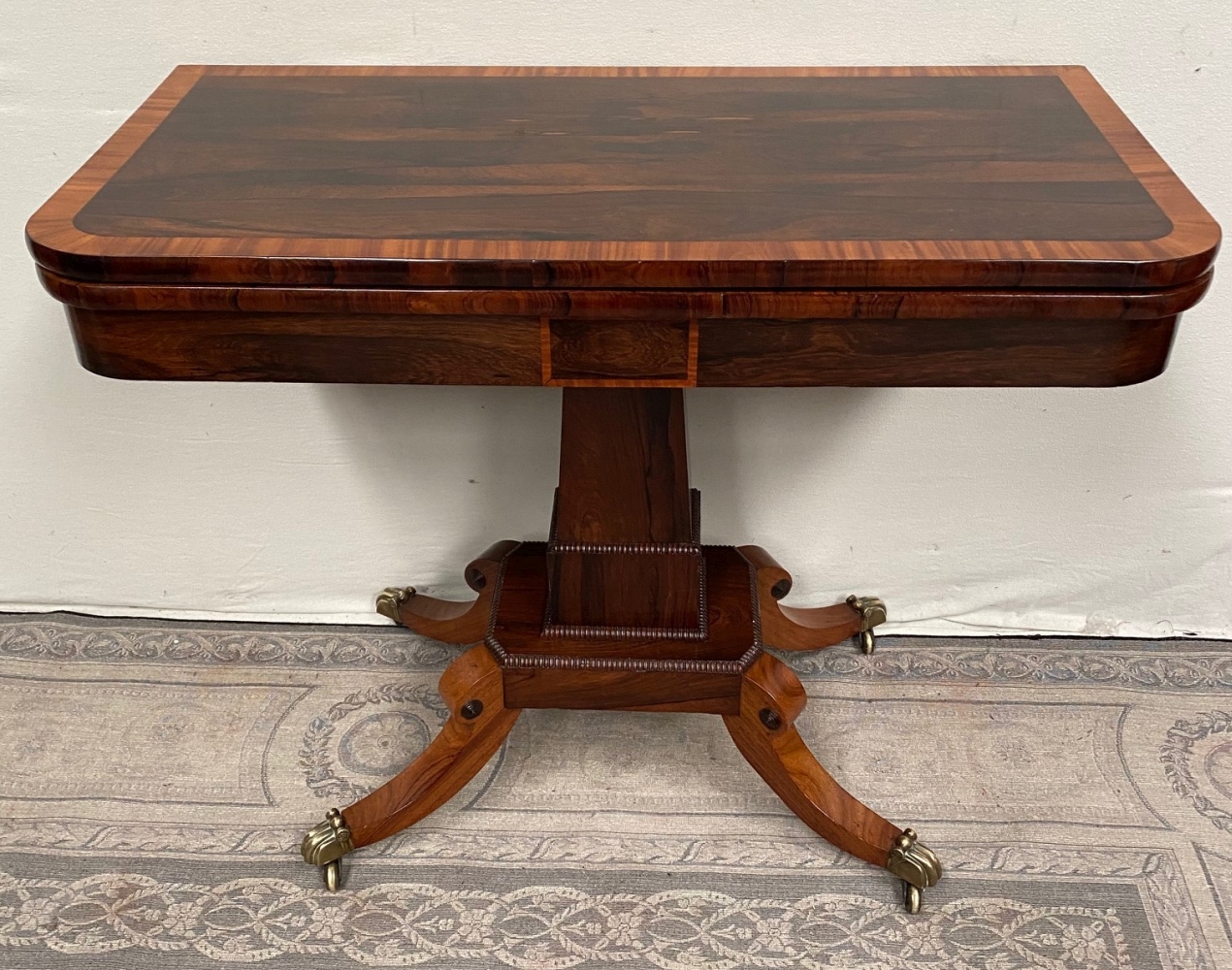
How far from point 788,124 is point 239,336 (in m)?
0.54

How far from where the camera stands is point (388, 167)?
40.3 inches

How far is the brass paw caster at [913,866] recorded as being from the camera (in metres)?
1.31

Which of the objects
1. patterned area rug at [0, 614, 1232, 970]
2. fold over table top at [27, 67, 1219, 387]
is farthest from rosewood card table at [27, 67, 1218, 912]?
patterned area rug at [0, 614, 1232, 970]

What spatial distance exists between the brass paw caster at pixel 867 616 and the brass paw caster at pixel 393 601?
0.63 m

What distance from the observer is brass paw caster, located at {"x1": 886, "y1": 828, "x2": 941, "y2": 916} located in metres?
1.31

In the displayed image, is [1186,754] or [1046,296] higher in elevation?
[1046,296]

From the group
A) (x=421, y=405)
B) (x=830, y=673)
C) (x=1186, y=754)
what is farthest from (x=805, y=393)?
(x=1186, y=754)

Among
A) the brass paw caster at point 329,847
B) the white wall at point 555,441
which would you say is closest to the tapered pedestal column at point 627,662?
the brass paw caster at point 329,847

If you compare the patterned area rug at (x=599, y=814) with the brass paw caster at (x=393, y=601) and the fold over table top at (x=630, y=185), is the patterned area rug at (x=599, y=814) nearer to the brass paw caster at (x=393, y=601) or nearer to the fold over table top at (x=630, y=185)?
the brass paw caster at (x=393, y=601)

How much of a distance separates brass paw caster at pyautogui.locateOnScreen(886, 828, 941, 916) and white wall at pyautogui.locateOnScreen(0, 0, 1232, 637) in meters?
0.48

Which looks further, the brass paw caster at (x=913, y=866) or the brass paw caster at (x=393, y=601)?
the brass paw caster at (x=393, y=601)

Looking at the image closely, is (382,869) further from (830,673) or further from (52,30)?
(52,30)

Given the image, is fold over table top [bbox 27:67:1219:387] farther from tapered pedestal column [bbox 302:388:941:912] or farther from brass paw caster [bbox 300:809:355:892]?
brass paw caster [bbox 300:809:355:892]

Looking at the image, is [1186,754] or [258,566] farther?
[258,566]
